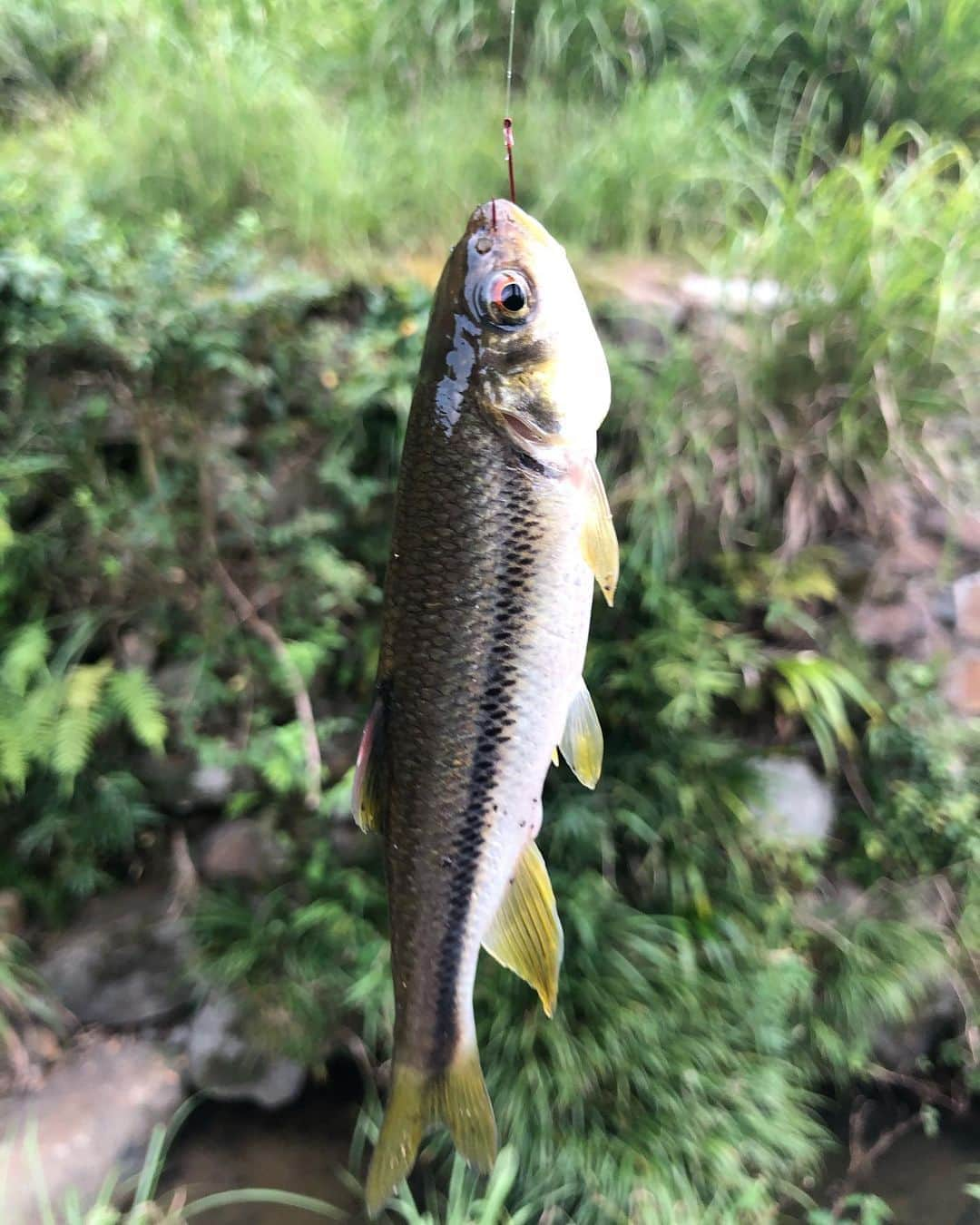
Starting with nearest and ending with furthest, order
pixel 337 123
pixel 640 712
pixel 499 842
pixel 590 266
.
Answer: pixel 499 842 → pixel 640 712 → pixel 590 266 → pixel 337 123

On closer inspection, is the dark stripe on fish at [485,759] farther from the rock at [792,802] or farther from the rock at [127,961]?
the rock at [127,961]

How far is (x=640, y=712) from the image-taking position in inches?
77.6

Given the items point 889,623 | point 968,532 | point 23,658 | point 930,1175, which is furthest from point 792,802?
point 23,658

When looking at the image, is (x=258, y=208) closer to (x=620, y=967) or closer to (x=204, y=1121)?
(x=620, y=967)

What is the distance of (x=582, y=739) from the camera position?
0.90 meters

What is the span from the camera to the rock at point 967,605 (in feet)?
7.08

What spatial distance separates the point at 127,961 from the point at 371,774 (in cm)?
167

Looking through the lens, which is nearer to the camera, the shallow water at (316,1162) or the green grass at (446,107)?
the shallow water at (316,1162)

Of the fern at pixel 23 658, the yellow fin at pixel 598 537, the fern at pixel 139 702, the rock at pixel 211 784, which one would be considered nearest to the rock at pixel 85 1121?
the rock at pixel 211 784

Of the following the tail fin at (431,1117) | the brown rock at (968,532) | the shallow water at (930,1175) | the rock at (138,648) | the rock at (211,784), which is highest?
the brown rock at (968,532)

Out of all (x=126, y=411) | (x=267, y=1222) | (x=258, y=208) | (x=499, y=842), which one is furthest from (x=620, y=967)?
(x=258, y=208)

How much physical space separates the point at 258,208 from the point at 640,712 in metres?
1.82

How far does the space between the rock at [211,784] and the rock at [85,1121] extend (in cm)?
70

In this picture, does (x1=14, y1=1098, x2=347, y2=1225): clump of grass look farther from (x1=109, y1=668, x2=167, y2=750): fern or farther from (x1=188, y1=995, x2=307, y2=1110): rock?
(x1=109, y1=668, x2=167, y2=750): fern
